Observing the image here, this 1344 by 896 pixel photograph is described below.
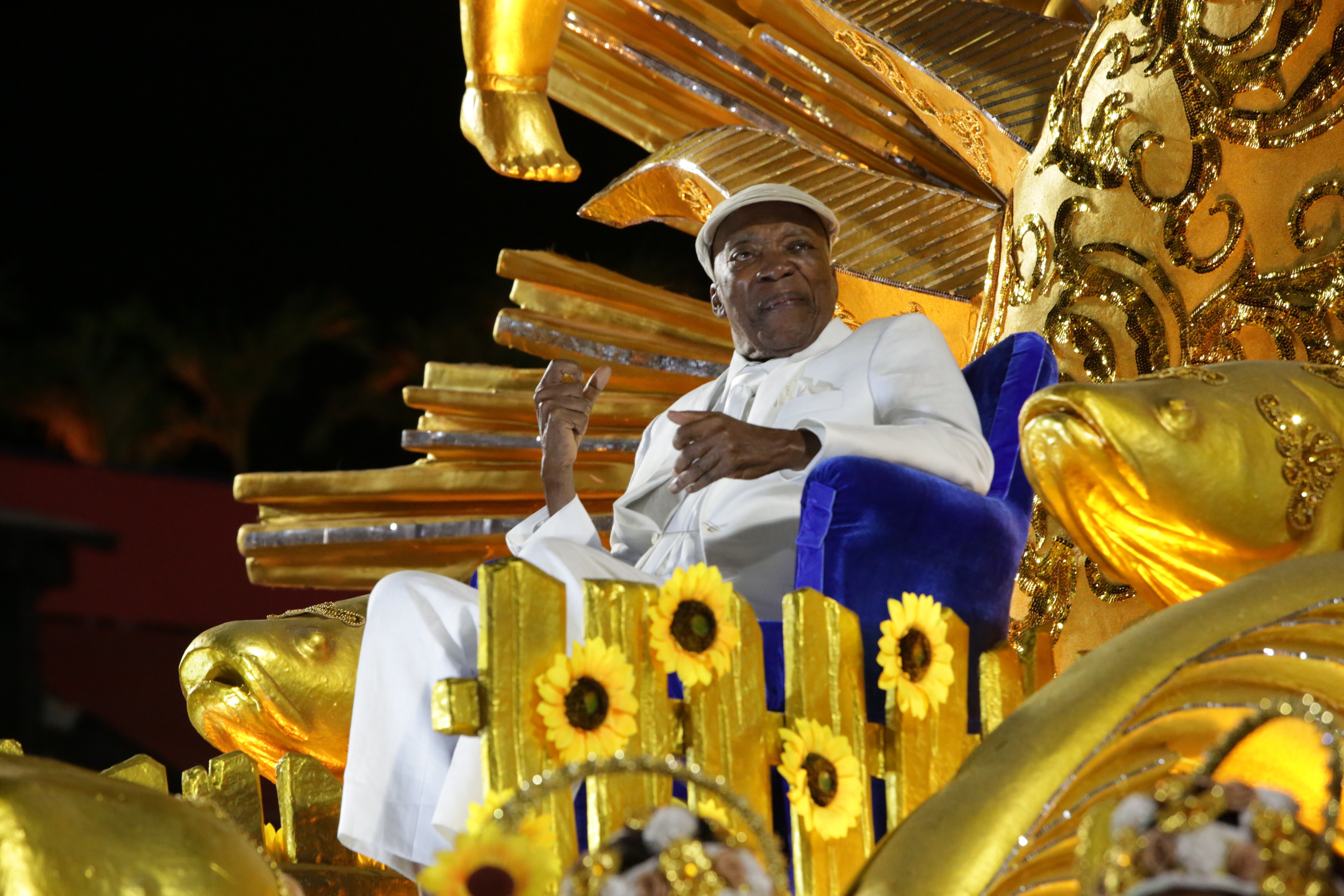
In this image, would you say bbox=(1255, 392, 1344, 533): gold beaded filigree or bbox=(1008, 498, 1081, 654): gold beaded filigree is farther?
bbox=(1008, 498, 1081, 654): gold beaded filigree

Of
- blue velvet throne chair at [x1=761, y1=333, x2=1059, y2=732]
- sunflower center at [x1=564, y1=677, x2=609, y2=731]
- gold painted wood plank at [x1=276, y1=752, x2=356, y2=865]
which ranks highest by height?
blue velvet throne chair at [x1=761, y1=333, x2=1059, y2=732]

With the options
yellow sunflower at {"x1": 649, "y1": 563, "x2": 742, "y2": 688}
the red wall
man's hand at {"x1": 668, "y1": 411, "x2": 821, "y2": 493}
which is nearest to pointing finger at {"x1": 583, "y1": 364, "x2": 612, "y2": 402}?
man's hand at {"x1": 668, "y1": 411, "x2": 821, "y2": 493}

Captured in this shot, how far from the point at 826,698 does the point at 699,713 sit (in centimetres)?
16

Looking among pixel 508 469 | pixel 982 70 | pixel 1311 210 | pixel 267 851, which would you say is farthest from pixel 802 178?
pixel 267 851

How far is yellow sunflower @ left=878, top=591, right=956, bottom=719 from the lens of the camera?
1.71m

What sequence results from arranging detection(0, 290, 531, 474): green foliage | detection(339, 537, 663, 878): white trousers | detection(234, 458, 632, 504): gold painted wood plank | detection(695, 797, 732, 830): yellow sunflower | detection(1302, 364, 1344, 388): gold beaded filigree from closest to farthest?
detection(695, 797, 732, 830): yellow sunflower < detection(1302, 364, 1344, 388): gold beaded filigree < detection(339, 537, 663, 878): white trousers < detection(234, 458, 632, 504): gold painted wood plank < detection(0, 290, 531, 474): green foliage

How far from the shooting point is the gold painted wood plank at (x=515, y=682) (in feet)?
5.04

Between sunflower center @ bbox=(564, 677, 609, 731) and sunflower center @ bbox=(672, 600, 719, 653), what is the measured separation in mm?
102

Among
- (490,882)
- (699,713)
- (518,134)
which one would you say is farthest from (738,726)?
(518,134)

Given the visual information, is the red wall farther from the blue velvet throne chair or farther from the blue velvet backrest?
the blue velvet throne chair

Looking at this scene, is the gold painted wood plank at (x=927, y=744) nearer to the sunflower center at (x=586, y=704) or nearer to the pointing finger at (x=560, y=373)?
the sunflower center at (x=586, y=704)

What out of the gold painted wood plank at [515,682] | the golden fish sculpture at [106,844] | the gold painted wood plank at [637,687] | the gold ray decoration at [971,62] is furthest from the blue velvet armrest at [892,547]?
the gold ray decoration at [971,62]

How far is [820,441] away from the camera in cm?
188

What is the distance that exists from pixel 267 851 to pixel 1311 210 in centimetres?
169
